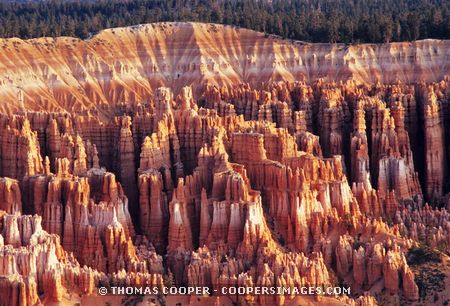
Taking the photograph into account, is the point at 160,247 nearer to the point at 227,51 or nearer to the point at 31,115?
the point at 31,115

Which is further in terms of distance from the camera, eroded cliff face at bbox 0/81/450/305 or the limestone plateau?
eroded cliff face at bbox 0/81/450/305

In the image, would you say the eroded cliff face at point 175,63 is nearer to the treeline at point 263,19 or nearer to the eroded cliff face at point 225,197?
the treeline at point 263,19

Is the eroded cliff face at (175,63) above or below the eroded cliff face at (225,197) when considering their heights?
above

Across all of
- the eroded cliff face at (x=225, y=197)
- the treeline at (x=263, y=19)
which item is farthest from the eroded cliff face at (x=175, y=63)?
the eroded cliff face at (x=225, y=197)

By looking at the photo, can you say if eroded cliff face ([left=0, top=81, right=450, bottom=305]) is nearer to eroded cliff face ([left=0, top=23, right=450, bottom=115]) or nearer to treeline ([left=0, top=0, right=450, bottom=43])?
eroded cliff face ([left=0, top=23, right=450, bottom=115])

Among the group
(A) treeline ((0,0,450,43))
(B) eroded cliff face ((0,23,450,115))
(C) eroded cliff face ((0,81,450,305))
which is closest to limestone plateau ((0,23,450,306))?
(C) eroded cliff face ((0,81,450,305))

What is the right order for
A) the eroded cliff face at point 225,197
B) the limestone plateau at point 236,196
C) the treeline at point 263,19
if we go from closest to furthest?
the limestone plateau at point 236,196 → the eroded cliff face at point 225,197 → the treeline at point 263,19
